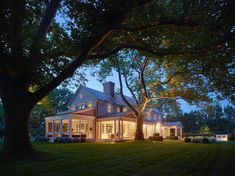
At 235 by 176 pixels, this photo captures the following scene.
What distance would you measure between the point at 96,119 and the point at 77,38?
20288 mm

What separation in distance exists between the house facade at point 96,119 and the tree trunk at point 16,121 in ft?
51.5

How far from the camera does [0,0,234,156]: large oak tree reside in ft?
29.8

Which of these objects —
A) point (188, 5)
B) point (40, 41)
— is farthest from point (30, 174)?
point (188, 5)

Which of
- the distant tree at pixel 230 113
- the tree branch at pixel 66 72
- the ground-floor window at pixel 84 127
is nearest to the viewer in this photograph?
the tree branch at pixel 66 72

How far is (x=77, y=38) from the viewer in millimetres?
10500

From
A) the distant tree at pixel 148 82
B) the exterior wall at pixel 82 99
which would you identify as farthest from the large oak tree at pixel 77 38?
the exterior wall at pixel 82 99

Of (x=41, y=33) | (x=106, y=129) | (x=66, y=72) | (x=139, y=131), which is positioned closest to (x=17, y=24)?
(x=41, y=33)

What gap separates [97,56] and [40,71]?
2797 mm

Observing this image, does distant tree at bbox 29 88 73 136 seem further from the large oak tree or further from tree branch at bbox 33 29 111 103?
tree branch at bbox 33 29 111 103

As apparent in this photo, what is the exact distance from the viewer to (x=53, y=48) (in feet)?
37.3

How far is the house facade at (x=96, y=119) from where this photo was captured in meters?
27.5

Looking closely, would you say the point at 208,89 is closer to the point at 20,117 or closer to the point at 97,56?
the point at 97,56

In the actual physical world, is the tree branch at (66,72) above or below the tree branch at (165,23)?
below

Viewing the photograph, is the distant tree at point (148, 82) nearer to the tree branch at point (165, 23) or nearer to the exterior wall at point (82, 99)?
the exterior wall at point (82, 99)
